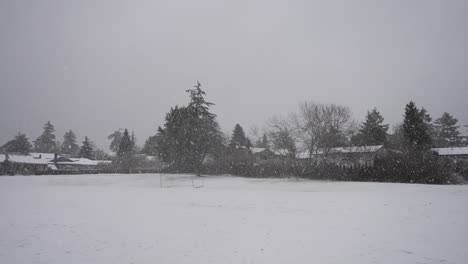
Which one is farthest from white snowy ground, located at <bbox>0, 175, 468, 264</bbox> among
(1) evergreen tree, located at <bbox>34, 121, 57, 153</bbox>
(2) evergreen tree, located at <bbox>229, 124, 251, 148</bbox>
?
(1) evergreen tree, located at <bbox>34, 121, 57, 153</bbox>

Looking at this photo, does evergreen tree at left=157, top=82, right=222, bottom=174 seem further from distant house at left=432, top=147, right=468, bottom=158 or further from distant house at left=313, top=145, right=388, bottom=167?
distant house at left=432, top=147, right=468, bottom=158

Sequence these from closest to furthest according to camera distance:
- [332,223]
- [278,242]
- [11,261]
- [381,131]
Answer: [11,261] < [278,242] < [332,223] < [381,131]

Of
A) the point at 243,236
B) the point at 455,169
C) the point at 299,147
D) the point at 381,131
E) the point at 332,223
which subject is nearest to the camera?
the point at 243,236

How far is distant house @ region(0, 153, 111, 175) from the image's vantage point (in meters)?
50.2

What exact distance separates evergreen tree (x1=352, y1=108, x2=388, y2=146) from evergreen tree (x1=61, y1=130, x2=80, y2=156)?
110217 millimetres

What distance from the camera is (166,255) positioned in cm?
593

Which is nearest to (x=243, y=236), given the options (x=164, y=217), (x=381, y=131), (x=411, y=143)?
(x=164, y=217)

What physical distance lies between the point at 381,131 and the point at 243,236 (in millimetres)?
51363

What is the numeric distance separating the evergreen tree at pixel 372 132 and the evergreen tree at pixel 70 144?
11022 cm

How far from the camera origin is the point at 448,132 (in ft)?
204

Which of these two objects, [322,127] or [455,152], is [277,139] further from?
[455,152]

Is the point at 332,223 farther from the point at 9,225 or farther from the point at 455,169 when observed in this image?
the point at 455,169

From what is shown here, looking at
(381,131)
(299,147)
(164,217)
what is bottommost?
(164,217)

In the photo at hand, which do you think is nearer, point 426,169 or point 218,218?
point 218,218
